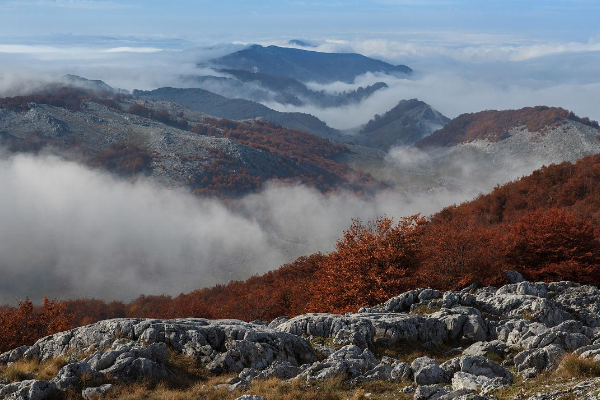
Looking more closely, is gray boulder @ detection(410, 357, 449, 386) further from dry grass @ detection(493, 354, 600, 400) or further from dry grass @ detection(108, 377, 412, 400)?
dry grass @ detection(493, 354, 600, 400)

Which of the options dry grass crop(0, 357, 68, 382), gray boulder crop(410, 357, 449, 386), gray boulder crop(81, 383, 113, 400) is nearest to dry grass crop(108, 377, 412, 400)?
gray boulder crop(81, 383, 113, 400)

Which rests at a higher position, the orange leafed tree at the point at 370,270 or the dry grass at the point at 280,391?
the dry grass at the point at 280,391

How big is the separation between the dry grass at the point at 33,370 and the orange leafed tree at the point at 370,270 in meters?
24.2

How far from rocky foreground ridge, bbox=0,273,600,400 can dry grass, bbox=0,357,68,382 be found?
84cm

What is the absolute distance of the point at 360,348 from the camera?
Answer: 86.8 ft

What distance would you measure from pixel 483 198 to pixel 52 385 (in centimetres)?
9388

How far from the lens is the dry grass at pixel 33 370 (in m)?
21.6

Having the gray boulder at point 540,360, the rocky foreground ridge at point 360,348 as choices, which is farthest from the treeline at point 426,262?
the gray boulder at point 540,360

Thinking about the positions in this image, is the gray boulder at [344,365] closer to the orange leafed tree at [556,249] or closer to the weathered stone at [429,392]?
the weathered stone at [429,392]

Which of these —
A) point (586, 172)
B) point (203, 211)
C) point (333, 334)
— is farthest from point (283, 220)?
point (333, 334)

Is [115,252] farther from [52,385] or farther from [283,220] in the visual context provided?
[52,385]

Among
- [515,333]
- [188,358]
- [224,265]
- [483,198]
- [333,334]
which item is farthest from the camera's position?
[224,265]

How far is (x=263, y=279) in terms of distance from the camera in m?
96.6

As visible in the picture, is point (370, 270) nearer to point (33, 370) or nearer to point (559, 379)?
point (559, 379)
